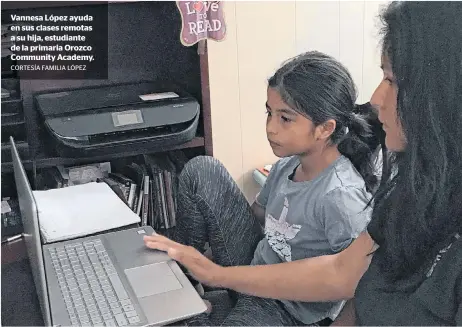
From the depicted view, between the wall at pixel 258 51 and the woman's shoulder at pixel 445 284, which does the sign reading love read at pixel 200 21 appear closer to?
the wall at pixel 258 51

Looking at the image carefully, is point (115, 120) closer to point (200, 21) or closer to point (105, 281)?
point (200, 21)

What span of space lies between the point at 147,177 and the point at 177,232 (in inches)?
7.8

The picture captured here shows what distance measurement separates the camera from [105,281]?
104cm

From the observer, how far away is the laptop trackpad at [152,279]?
3.31 feet

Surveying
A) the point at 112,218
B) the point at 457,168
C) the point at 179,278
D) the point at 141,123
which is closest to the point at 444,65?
the point at 457,168

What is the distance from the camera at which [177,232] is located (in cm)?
166

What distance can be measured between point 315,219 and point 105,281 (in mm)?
505

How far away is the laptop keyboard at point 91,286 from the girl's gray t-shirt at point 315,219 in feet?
1.47

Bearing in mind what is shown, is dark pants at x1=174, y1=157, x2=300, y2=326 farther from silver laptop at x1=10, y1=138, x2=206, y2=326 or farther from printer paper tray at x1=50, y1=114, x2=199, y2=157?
silver laptop at x1=10, y1=138, x2=206, y2=326

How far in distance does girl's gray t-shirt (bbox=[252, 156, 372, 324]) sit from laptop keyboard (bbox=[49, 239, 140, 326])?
0.45 m

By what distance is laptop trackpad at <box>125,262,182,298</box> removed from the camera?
1.01 metres

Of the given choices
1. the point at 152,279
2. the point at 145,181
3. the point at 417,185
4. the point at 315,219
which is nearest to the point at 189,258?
the point at 152,279

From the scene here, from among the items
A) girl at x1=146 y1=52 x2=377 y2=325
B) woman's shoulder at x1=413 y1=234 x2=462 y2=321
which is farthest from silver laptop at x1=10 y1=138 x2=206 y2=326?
woman's shoulder at x1=413 y1=234 x2=462 y2=321

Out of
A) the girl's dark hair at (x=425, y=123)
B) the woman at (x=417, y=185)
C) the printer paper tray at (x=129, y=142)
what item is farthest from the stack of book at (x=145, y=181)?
the girl's dark hair at (x=425, y=123)
